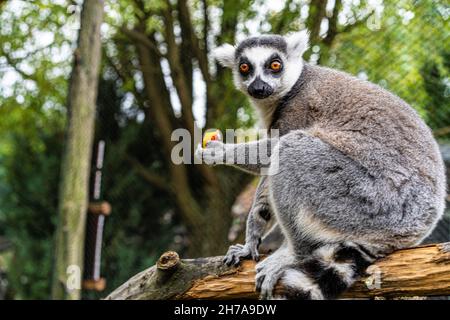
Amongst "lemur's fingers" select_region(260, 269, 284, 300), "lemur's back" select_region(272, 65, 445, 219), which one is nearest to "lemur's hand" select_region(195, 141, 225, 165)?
"lemur's back" select_region(272, 65, 445, 219)

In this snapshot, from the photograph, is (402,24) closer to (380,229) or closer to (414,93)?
(414,93)

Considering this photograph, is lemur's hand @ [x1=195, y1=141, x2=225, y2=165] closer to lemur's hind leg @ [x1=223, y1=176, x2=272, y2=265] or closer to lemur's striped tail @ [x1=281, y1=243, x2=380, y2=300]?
lemur's hind leg @ [x1=223, y1=176, x2=272, y2=265]

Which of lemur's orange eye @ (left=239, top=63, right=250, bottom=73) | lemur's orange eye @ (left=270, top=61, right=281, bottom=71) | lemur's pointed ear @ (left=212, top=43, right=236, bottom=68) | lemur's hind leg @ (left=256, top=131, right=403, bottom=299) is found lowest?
lemur's hind leg @ (left=256, top=131, right=403, bottom=299)

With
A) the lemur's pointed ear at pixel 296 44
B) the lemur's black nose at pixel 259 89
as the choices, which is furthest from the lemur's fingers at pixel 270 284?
the lemur's pointed ear at pixel 296 44

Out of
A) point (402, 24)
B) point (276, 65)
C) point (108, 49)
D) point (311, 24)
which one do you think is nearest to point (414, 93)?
point (402, 24)

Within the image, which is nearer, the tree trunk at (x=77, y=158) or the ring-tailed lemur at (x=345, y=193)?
the ring-tailed lemur at (x=345, y=193)

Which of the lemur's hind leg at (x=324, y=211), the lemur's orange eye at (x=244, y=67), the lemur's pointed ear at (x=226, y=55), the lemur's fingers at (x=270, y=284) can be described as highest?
the lemur's pointed ear at (x=226, y=55)

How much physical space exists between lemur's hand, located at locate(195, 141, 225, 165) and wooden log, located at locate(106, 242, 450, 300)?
22.8 inches

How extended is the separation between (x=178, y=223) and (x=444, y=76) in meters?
3.65

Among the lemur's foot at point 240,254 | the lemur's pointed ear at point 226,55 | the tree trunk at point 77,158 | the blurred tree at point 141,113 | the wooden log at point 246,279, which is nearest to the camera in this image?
the wooden log at point 246,279

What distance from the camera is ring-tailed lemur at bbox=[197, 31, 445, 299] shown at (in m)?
2.49

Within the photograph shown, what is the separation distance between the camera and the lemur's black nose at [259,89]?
327 cm

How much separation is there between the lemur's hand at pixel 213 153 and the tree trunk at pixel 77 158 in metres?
1.74

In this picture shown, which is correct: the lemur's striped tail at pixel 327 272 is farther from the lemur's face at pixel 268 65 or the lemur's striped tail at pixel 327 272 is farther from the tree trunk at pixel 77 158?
the tree trunk at pixel 77 158
